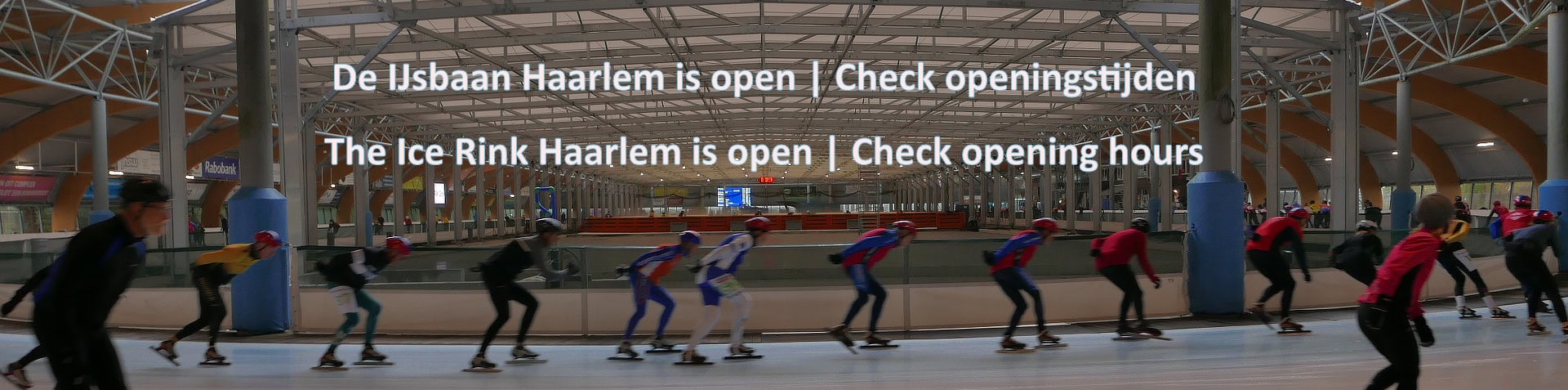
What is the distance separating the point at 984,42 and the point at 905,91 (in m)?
5.51

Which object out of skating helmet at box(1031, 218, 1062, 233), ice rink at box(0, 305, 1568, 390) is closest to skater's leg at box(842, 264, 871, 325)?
ice rink at box(0, 305, 1568, 390)

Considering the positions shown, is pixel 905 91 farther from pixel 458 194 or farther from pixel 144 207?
pixel 144 207

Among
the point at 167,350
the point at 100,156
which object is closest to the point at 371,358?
the point at 167,350

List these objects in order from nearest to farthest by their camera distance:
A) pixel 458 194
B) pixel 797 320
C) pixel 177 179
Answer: pixel 797 320 < pixel 177 179 < pixel 458 194

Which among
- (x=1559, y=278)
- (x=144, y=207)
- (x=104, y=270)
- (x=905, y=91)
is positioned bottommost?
(x=1559, y=278)

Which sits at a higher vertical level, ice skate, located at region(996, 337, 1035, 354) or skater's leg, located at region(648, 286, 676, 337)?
skater's leg, located at region(648, 286, 676, 337)


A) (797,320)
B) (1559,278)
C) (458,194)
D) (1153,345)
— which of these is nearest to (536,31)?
(797,320)

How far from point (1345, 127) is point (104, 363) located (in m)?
19.3

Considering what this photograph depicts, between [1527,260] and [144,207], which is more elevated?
[144,207]

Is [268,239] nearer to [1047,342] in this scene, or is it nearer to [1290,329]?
[1047,342]

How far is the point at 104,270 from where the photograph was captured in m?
3.47

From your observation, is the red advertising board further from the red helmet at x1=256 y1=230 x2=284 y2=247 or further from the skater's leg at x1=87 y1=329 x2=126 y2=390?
the skater's leg at x1=87 y1=329 x2=126 y2=390

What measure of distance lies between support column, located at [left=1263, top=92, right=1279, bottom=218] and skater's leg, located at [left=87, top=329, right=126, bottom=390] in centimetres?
1858

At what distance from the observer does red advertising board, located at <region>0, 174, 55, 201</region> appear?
30.5 metres
